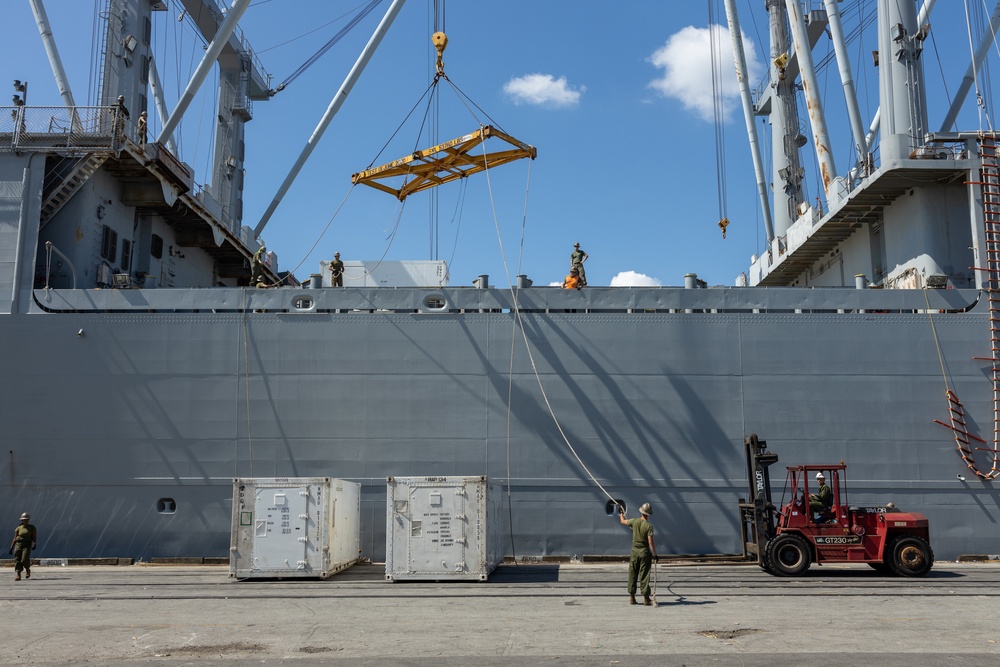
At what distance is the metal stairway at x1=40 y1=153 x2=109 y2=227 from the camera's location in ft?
57.4

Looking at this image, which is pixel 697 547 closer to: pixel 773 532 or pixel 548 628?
pixel 773 532

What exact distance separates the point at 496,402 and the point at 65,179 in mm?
10157

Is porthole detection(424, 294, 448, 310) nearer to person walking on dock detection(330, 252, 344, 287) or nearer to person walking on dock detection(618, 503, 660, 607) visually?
Result: person walking on dock detection(330, 252, 344, 287)

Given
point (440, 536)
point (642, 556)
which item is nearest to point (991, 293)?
point (642, 556)

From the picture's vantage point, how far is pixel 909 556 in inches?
524

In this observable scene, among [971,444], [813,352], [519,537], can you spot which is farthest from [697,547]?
[971,444]

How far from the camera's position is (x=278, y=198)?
2809 cm

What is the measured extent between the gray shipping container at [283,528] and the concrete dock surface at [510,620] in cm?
29

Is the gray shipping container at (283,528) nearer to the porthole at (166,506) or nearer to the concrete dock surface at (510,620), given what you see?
the concrete dock surface at (510,620)

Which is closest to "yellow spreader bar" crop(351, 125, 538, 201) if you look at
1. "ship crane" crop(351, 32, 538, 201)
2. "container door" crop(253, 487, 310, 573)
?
"ship crane" crop(351, 32, 538, 201)

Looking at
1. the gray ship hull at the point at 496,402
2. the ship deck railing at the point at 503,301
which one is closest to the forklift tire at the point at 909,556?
the gray ship hull at the point at 496,402

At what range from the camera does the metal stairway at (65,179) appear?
1748 centimetres

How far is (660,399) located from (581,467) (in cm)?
203

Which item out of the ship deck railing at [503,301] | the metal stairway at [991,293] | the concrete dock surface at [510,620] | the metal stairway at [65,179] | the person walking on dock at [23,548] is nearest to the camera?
the concrete dock surface at [510,620]
